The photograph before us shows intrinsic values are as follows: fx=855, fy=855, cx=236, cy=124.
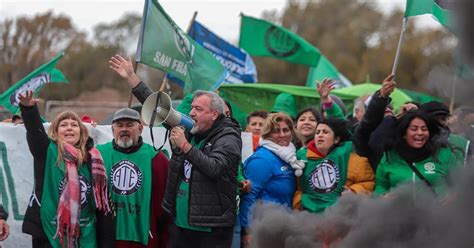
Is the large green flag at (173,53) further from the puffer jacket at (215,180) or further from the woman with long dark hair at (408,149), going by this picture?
the woman with long dark hair at (408,149)

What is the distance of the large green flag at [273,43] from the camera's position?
43.4 feet

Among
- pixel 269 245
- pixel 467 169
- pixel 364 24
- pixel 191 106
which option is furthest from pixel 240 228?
pixel 364 24

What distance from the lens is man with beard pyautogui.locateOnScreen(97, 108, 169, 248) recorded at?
7.02 m

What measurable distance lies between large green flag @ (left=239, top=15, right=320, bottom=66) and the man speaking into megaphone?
666 centimetres

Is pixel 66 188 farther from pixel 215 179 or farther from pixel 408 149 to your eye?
pixel 408 149

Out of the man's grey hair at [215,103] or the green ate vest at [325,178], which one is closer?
the man's grey hair at [215,103]

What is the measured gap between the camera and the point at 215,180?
21.2 ft

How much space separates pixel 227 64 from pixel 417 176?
6.55 m

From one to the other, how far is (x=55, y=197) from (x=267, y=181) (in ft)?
5.70

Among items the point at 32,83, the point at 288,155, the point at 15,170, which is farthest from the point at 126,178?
the point at 32,83

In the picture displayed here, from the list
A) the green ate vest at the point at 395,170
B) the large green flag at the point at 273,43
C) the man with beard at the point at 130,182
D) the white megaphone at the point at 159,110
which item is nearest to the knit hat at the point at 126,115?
the man with beard at the point at 130,182

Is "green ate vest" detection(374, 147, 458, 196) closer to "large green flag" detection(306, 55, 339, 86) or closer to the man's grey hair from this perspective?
the man's grey hair

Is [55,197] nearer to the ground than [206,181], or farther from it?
nearer to the ground

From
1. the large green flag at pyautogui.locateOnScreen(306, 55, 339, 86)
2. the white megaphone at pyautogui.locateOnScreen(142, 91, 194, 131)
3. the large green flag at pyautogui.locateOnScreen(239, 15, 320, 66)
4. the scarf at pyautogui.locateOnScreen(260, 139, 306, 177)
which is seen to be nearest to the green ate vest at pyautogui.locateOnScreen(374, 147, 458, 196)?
the scarf at pyautogui.locateOnScreen(260, 139, 306, 177)
